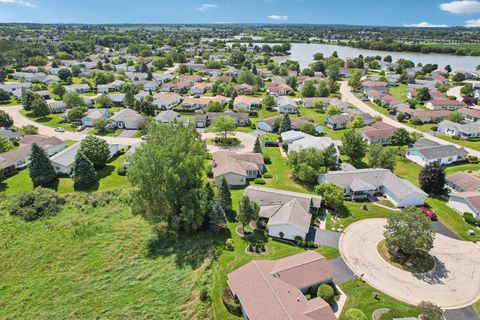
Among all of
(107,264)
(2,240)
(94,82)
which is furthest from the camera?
(94,82)

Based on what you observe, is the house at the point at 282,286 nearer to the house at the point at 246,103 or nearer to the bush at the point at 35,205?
the bush at the point at 35,205

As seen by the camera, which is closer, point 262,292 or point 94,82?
point 262,292

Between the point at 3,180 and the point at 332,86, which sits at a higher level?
the point at 332,86

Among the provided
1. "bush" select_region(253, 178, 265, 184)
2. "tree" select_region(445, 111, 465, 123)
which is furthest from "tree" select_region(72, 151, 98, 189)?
"tree" select_region(445, 111, 465, 123)

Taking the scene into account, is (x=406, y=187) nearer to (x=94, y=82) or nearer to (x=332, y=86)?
(x=332, y=86)

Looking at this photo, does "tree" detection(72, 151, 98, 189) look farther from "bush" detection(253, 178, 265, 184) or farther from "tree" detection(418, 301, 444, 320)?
"tree" detection(418, 301, 444, 320)

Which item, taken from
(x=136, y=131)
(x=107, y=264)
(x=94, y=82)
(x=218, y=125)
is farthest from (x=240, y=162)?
(x=94, y=82)

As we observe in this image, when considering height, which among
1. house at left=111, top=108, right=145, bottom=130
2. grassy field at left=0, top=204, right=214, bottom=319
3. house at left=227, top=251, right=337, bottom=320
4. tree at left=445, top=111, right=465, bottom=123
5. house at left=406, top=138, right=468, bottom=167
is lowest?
A: grassy field at left=0, top=204, right=214, bottom=319

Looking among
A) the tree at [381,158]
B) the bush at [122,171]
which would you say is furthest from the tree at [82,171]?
the tree at [381,158]
